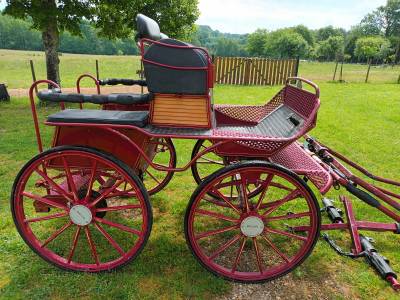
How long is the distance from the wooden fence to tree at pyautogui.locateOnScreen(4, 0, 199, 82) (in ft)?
15.1

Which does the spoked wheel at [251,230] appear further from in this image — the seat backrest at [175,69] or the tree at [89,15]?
the tree at [89,15]

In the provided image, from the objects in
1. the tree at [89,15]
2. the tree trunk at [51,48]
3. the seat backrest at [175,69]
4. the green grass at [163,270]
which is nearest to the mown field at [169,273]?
the green grass at [163,270]

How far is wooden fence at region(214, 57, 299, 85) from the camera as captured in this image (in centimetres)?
1445

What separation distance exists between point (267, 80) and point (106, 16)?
27.6 feet

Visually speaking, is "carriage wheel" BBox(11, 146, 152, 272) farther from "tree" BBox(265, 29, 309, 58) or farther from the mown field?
"tree" BBox(265, 29, 309, 58)

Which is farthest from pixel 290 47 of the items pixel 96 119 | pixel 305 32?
pixel 96 119

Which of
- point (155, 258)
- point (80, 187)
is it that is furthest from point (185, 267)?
point (80, 187)

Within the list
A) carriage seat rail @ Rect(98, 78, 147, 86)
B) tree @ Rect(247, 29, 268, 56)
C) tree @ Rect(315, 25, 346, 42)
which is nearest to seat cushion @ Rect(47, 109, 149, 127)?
carriage seat rail @ Rect(98, 78, 147, 86)

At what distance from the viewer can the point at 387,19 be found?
81.5 metres

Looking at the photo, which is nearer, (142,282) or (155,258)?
(142,282)

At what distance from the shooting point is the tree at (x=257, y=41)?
88.5 m

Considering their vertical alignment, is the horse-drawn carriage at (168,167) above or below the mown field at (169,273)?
above

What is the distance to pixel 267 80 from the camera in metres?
14.8

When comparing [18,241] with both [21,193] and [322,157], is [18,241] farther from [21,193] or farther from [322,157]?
[322,157]
